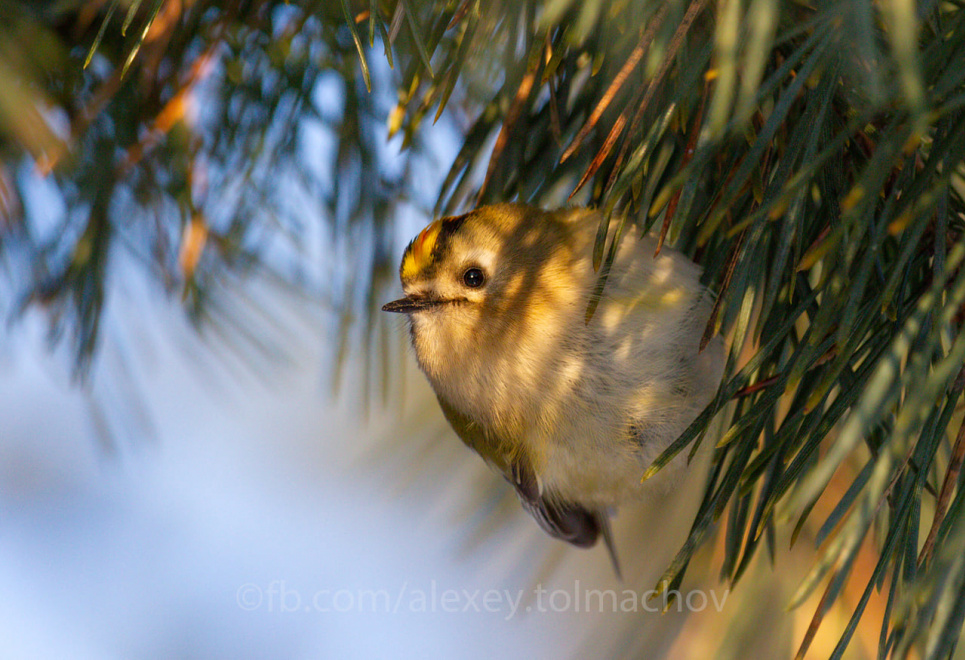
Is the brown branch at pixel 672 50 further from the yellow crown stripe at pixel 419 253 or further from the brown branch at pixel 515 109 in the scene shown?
the yellow crown stripe at pixel 419 253

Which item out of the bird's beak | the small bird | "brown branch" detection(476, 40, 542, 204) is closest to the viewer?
"brown branch" detection(476, 40, 542, 204)

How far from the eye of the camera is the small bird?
70 cm

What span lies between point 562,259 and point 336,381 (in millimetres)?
251

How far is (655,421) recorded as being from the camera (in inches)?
28.4

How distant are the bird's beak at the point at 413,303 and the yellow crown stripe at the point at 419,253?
1.1 inches

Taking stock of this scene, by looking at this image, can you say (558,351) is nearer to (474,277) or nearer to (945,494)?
(474,277)

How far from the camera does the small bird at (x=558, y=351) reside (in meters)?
0.70

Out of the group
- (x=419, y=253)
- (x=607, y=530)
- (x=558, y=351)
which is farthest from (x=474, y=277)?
(x=607, y=530)

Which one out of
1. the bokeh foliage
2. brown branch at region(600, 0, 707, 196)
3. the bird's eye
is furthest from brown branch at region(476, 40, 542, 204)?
the bird's eye

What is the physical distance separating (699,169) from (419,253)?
1.78 ft

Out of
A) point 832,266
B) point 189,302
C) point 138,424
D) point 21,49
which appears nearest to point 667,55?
point 832,266

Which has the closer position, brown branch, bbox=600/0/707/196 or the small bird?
brown branch, bbox=600/0/707/196

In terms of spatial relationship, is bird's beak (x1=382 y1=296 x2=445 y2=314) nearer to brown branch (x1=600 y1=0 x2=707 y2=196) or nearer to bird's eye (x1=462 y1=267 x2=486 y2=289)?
bird's eye (x1=462 y1=267 x2=486 y2=289)

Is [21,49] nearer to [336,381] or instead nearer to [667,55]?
[336,381]
